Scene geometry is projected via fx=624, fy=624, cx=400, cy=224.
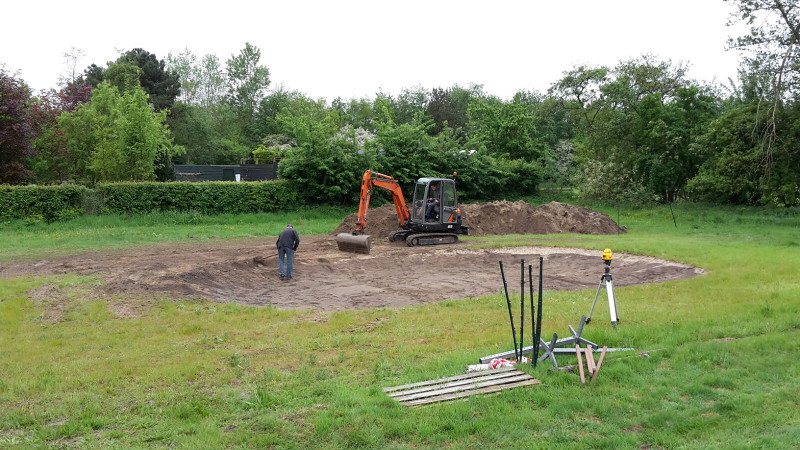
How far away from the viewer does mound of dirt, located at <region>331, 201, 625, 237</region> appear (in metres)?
27.4

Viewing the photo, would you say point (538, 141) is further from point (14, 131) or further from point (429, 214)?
point (14, 131)

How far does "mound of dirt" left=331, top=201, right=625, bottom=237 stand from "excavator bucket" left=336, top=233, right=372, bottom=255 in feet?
17.1

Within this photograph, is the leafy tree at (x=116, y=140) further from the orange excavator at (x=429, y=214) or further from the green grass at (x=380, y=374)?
the green grass at (x=380, y=374)

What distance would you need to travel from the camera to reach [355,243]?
21.0 m

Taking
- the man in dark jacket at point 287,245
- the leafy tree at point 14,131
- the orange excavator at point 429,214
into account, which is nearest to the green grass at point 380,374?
the man in dark jacket at point 287,245

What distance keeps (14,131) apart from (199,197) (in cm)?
831

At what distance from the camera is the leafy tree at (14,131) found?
27422 mm

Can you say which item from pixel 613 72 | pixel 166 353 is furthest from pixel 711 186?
pixel 166 353

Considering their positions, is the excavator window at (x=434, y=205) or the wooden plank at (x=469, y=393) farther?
the excavator window at (x=434, y=205)

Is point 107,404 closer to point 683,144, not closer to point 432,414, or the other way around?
point 432,414

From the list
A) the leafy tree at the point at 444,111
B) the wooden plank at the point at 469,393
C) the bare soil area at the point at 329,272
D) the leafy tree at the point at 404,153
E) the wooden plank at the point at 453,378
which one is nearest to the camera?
the wooden plank at the point at 469,393

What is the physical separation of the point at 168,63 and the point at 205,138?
92.5 feet

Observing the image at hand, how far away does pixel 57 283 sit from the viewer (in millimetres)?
14773

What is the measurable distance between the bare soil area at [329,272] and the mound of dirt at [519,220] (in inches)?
215
